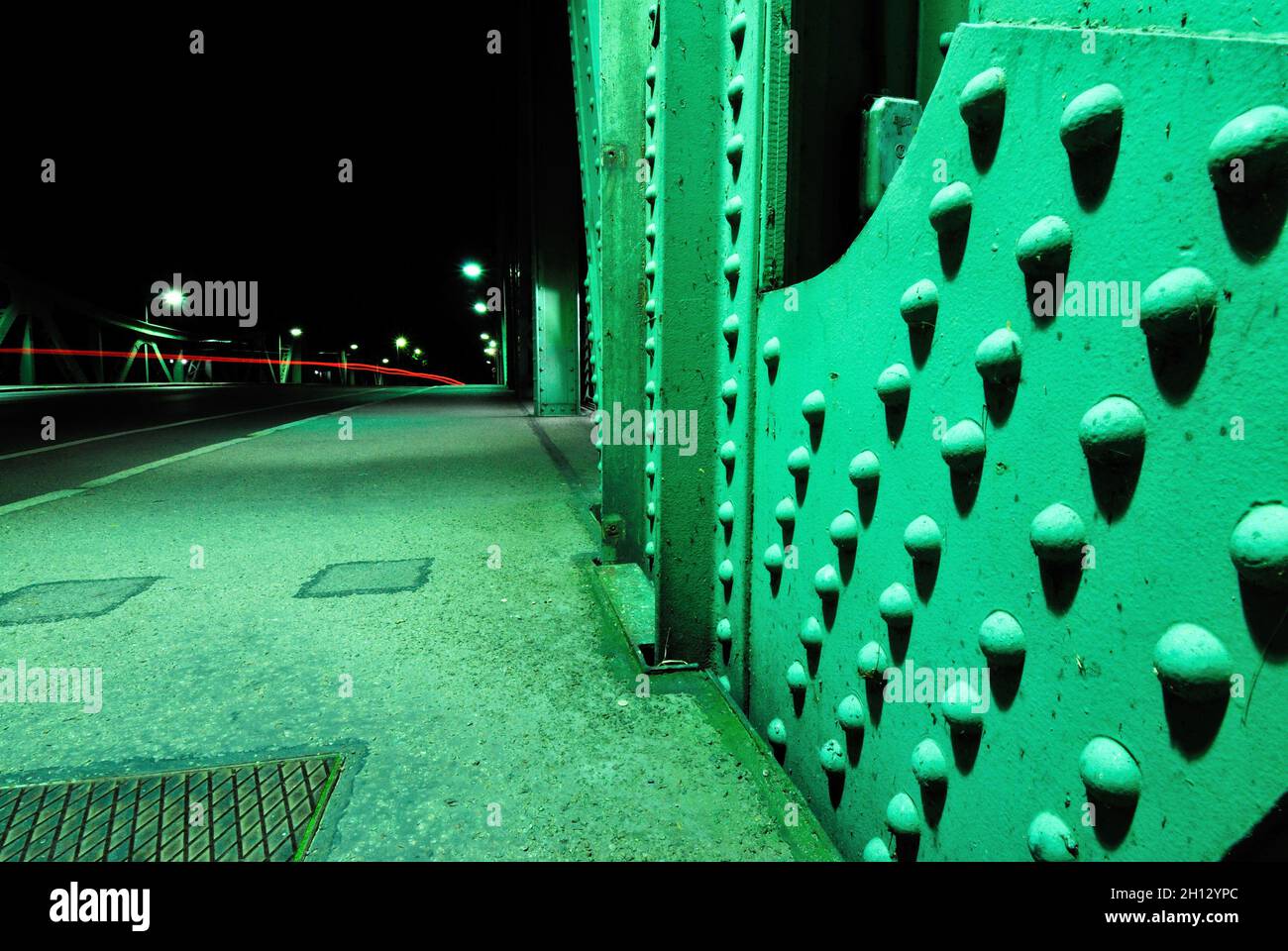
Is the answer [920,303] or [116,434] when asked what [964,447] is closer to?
[920,303]

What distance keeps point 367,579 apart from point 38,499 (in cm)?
319

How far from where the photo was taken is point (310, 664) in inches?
79.6

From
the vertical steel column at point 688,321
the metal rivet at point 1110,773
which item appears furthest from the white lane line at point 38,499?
the metal rivet at point 1110,773

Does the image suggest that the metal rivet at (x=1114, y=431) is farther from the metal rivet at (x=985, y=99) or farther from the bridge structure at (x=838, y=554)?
the metal rivet at (x=985, y=99)

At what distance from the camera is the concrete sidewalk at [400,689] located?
1.33 metres

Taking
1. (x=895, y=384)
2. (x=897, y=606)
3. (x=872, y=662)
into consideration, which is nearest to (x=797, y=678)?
(x=872, y=662)

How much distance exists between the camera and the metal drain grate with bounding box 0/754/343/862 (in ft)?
4.19

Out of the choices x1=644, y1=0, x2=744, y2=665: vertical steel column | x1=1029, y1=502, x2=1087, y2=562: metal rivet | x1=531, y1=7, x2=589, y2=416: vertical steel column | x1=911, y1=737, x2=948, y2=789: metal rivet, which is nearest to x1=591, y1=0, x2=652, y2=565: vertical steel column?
x1=644, y1=0, x2=744, y2=665: vertical steel column

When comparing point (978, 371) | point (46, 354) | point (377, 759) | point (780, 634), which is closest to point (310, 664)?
point (377, 759)

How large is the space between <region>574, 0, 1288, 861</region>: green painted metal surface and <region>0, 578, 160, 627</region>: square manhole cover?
8.56ft

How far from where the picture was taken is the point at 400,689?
187 centimetres

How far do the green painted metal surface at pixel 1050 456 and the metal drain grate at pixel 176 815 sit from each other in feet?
3.42

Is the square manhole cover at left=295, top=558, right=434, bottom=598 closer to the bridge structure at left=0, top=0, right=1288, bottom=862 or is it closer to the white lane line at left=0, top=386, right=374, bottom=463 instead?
the bridge structure at left=0, top=0, right=1288, bottom=862
